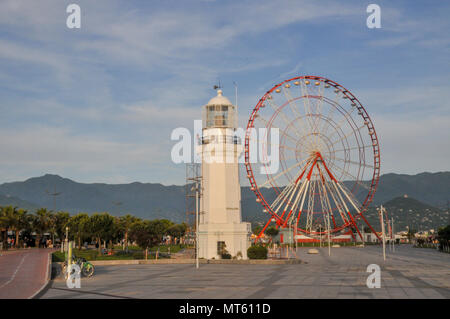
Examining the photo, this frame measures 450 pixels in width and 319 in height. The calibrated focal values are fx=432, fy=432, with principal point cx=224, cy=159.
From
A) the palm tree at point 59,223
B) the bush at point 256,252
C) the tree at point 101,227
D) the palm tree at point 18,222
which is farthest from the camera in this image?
the palm tree at point 59,223

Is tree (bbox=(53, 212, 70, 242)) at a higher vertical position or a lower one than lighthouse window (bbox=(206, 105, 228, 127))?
lower

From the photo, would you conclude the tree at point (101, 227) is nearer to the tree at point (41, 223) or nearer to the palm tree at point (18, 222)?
the palm tree at point (18, 222)

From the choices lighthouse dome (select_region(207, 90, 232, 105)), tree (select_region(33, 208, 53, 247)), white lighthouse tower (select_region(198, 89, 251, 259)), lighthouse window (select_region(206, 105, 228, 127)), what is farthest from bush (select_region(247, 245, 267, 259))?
tree (select_region(33, 208, 53, 247))

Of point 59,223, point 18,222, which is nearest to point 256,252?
point 18,222

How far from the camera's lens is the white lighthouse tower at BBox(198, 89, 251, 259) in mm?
42281

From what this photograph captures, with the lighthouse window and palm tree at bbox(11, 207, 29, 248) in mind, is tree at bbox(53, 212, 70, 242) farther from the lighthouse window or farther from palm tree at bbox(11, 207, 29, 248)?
the lighthouse window

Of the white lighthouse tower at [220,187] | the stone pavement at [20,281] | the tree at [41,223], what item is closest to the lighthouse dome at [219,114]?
the white lighthouse tower at [220,187]

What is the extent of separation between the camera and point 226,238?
139ft

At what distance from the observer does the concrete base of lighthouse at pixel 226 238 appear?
42.1 metres

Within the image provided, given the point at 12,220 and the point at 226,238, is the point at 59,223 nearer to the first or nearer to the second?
the point at 12,220

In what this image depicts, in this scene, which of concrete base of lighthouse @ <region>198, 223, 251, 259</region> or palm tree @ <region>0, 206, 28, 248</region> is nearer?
concrete base of lighthouse @ <region>198, 223, 251, 259</region>
